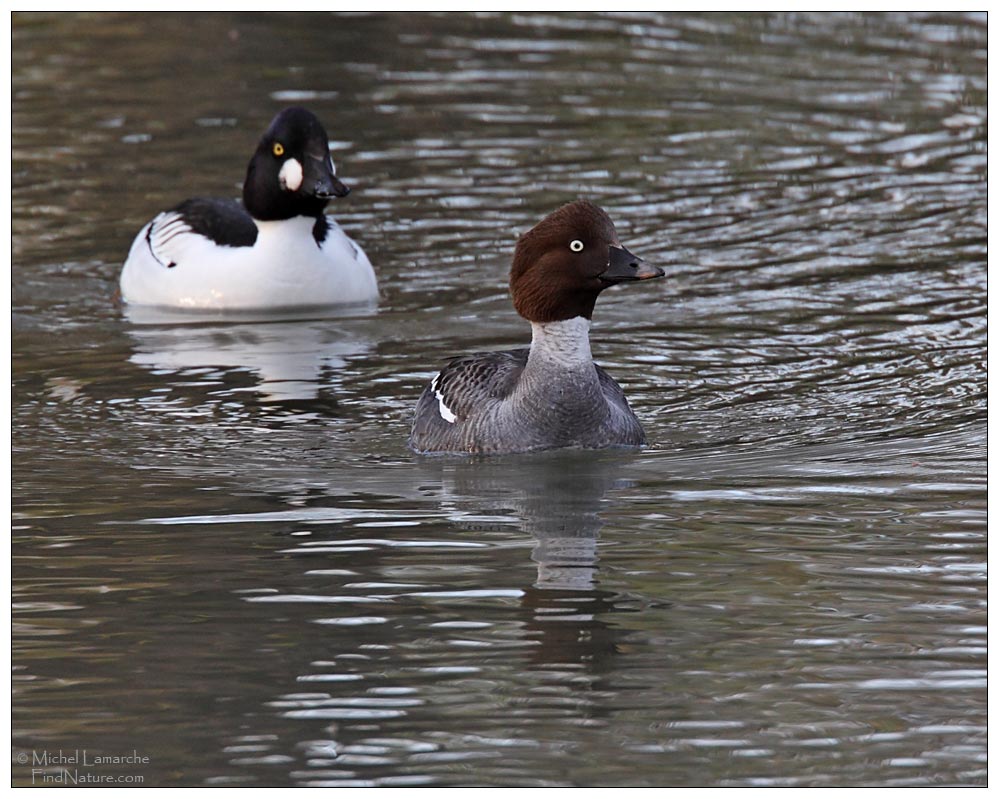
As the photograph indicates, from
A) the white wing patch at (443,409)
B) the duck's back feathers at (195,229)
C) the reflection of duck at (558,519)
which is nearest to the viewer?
the reflection of duck at (558,519)

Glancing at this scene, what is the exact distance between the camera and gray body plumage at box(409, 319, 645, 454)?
10609 millimetres

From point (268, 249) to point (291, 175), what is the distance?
69 cm

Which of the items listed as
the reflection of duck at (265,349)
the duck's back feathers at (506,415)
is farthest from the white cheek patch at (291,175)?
the duck's back feathers at (506,415)

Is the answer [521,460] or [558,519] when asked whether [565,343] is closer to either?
[521,460]

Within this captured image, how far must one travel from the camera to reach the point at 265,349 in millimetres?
13922

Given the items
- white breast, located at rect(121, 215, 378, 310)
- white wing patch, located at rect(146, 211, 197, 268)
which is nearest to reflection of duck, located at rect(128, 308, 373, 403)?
white breast, located at rect(121, 215, 378, 310)

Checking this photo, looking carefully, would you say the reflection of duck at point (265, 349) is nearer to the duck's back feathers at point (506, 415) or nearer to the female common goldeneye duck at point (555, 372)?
the duck's back feathers at point (506, 415)

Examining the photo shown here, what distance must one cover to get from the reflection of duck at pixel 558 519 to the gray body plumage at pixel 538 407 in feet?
0.35

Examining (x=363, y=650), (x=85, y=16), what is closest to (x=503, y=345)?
(x=363, y=650)

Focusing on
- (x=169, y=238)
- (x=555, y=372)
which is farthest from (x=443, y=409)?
(x=169, y=238)

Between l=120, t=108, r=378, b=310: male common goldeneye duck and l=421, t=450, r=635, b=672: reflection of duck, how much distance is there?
4386 mm

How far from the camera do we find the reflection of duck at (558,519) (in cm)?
799

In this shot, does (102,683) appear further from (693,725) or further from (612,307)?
(612,307)

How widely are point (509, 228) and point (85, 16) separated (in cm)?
1090
